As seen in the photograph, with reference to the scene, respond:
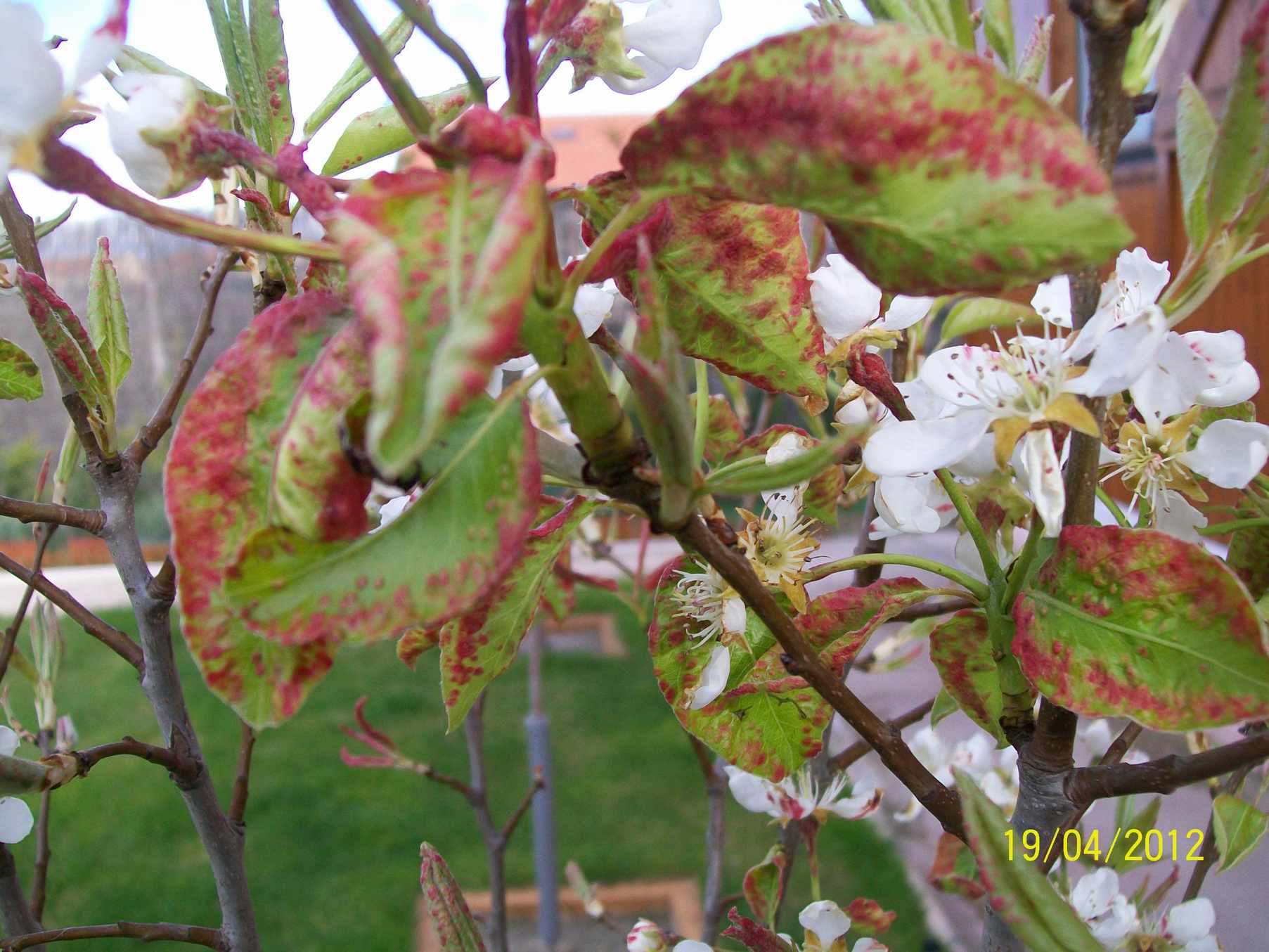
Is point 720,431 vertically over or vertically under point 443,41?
under

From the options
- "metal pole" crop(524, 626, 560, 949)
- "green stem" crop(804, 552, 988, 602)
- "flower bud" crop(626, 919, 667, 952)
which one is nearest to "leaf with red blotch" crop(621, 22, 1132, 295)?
"green stem" crop(804, 552, 988, 602)

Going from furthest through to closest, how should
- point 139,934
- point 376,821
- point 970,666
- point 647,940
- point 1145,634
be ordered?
point 376,821, point 647,940, point 139,934, point 970,666, point 1145,634

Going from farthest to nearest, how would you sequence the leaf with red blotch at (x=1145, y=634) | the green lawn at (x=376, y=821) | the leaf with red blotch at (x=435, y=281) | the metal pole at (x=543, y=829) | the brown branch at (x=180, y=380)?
the green lawn at (x=376, y=821) < the metal pole at (x=543, y=829) < the brown branch at (x=180, y=380) < the leaf with red blotch at (x=1145, y=634) < the leaf with red blotch at (x=435, y=281)

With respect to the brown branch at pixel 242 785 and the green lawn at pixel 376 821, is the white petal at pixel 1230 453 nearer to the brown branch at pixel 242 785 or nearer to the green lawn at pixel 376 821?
the brown branch at pixel 242 785

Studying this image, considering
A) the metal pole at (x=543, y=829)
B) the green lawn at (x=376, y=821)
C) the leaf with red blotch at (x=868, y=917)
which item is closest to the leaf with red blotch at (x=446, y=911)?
the leaf with red blotch at (x=868, y=917)

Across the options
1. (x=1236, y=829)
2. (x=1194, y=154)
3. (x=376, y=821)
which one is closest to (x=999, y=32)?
(x=1194, y=154)

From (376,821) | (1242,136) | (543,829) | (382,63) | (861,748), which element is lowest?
(376,821)

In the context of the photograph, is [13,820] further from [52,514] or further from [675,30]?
[675,30]

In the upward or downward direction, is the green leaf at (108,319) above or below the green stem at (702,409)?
above
